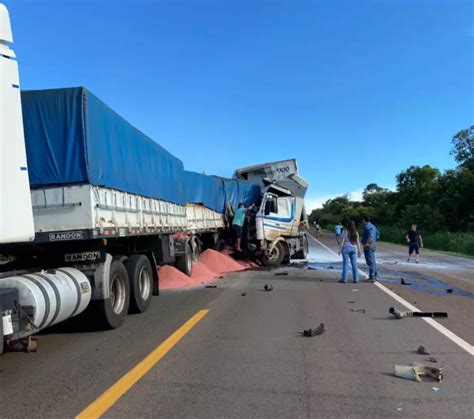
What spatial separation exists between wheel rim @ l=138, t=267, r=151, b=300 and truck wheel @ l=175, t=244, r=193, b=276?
4677mm

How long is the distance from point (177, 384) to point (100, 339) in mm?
2547

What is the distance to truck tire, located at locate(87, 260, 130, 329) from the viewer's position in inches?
304

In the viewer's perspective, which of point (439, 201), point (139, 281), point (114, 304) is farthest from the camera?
point (439, 201)

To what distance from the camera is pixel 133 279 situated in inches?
359

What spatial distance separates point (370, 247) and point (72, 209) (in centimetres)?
959

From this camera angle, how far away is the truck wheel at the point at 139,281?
9.16m

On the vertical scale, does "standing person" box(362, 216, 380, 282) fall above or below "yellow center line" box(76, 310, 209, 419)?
above

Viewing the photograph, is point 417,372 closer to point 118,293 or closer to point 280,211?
point 118,293

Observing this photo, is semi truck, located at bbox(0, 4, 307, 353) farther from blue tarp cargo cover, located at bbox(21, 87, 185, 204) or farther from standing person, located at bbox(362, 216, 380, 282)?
standing person, located at bbox(362, 216, 380, 282)

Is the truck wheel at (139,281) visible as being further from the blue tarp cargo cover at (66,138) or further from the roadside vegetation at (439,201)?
the roadside vegetation at (439,201)

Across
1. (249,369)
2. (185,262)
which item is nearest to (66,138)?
(249,369)

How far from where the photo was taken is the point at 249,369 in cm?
571

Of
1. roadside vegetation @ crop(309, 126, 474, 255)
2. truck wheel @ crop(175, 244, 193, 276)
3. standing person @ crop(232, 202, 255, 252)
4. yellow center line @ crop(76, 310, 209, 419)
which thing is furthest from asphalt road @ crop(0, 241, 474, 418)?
roadside vegetation @ crop(309, 126, 474, 255)

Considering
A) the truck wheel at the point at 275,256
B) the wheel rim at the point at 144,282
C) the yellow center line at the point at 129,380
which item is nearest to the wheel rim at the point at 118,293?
the wheel rim at the point at 144,282
